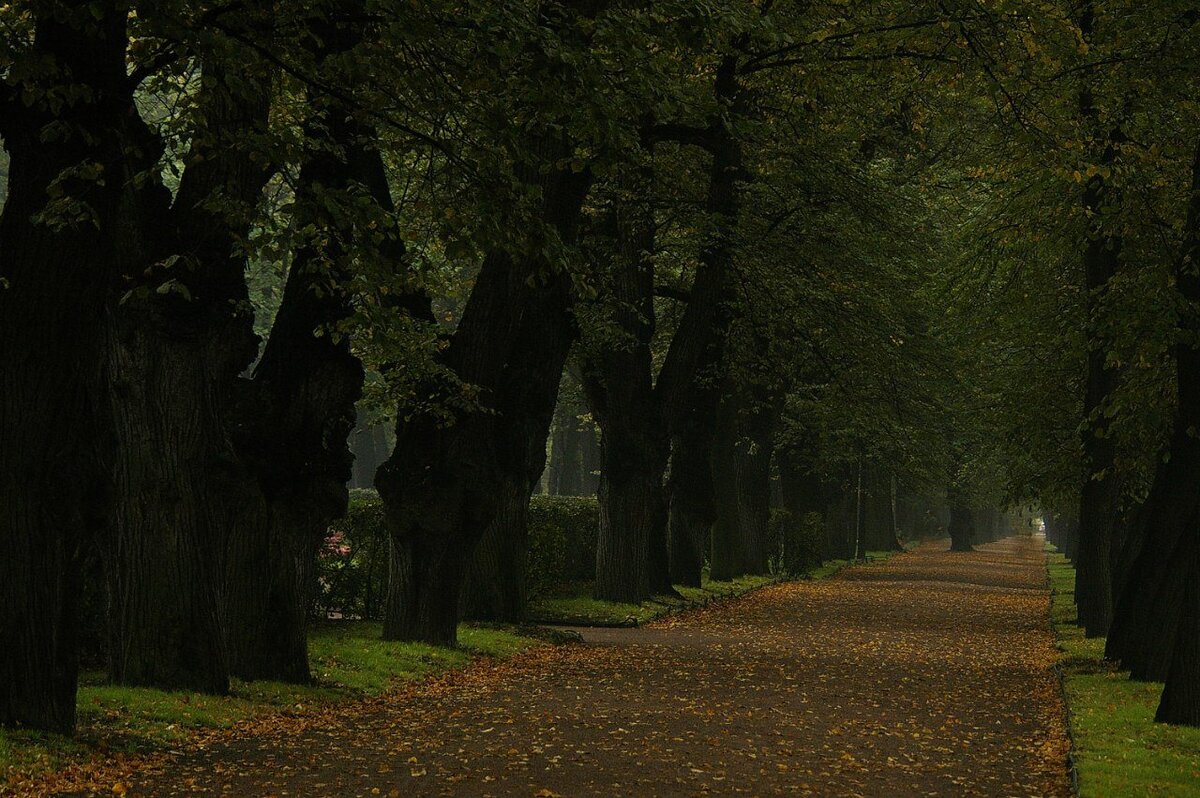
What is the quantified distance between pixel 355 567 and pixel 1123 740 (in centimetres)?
1026

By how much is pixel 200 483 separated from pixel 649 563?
16987 mm

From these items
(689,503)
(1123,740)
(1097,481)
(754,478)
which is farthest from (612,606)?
(754,478)

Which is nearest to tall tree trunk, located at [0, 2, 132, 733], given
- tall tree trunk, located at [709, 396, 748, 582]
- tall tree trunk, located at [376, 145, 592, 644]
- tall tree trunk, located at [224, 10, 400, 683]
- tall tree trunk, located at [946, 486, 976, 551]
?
tall tree trunk, located at [224, 10, 400, 683]

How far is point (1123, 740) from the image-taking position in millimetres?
11703

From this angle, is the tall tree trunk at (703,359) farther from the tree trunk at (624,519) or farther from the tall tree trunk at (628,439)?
the tree trunk at (624,519)

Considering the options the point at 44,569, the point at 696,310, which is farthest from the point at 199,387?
the point at 696,310

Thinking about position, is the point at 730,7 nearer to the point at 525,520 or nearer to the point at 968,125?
the point at 525,520

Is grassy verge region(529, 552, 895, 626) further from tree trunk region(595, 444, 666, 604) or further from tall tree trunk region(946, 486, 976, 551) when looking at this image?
tall tree trunk region(946, 486, 976, 551)

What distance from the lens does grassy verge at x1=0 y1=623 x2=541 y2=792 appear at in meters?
9.33

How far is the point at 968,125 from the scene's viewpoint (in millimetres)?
27578

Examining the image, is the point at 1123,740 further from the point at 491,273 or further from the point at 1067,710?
the point at 491,273

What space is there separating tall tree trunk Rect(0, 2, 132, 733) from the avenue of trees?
0.02 metres

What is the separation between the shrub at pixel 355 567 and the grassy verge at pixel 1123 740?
852 centimetres

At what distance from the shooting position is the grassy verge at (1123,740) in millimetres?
9828
